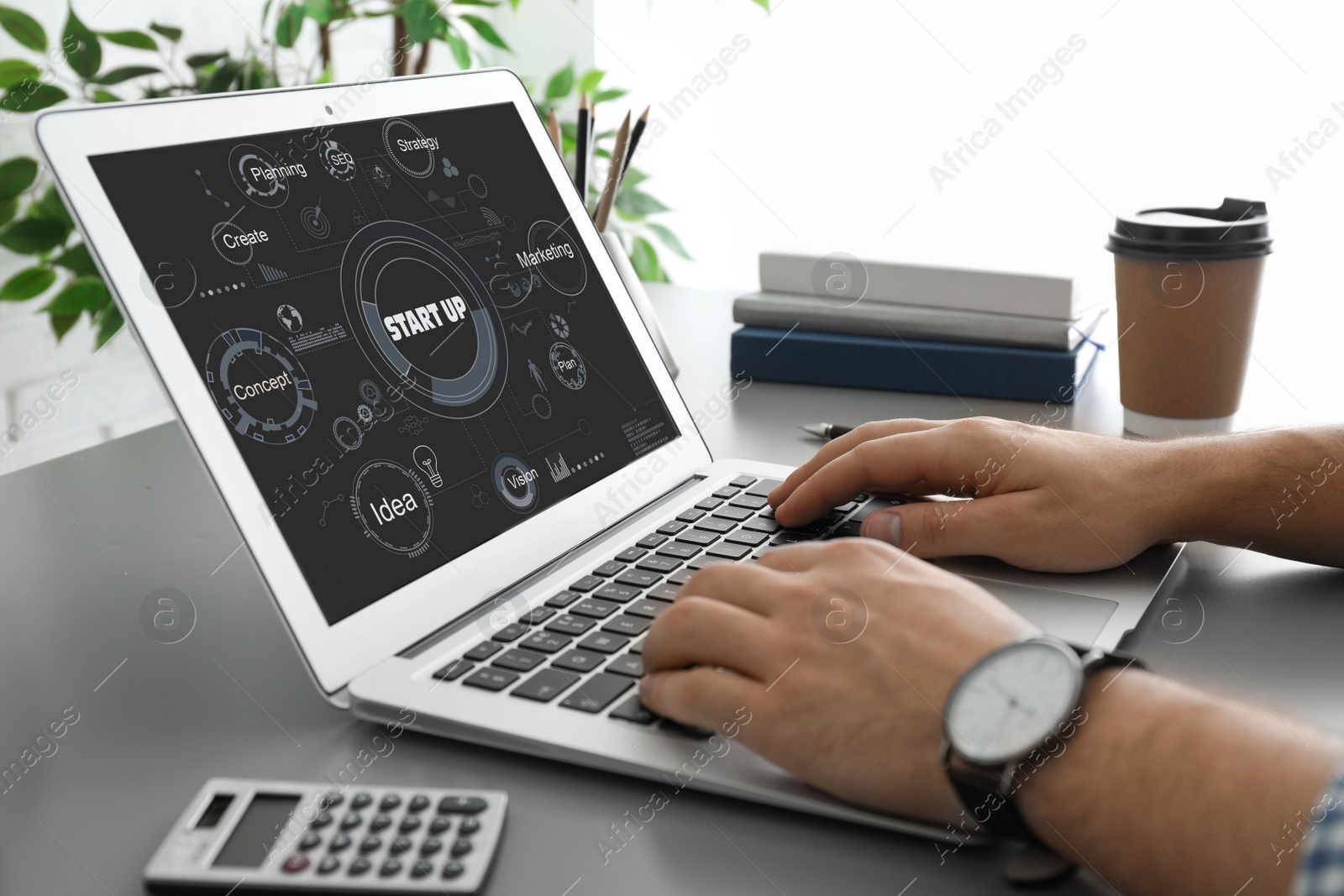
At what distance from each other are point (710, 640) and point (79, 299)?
132 centimetres

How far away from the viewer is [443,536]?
635mm

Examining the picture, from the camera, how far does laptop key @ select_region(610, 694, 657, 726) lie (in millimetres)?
504

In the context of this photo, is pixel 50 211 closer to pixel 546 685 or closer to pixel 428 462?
pixel 428 462

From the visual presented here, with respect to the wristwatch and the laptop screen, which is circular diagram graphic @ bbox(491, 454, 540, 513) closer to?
the laptop screen

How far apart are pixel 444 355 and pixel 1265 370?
89 cm

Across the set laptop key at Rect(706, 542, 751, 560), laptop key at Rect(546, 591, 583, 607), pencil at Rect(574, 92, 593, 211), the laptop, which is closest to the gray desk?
the laptop

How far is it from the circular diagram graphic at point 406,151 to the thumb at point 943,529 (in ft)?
1.26

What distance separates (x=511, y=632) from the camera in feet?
1.90

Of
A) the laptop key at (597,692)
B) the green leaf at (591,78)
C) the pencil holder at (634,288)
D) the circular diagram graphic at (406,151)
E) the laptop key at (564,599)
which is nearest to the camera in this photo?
the laptop key at (597,692)

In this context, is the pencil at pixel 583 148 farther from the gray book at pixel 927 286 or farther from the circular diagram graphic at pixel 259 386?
the circular diagram graphic at pixel 259 386

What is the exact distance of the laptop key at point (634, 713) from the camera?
0.50 metres

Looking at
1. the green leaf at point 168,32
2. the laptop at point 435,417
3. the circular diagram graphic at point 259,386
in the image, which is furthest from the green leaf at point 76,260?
the circular diagram graphic at point 259,386

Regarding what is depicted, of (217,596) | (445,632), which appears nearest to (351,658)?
(445,632)

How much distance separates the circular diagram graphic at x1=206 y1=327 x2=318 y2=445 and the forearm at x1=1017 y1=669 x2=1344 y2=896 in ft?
1.35
